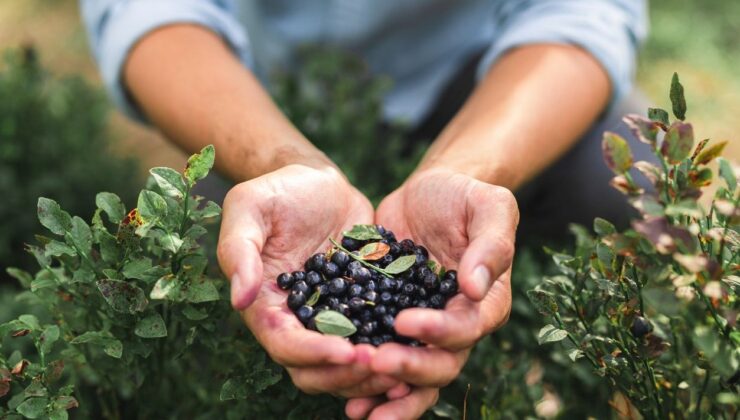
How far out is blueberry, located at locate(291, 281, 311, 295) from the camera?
126cm

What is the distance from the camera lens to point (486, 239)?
44.9 inches

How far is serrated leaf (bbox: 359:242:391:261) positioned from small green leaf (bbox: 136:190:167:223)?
379 millimetres

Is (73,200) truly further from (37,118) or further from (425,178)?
(425,178)

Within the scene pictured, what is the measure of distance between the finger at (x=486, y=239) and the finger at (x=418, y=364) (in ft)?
0.38

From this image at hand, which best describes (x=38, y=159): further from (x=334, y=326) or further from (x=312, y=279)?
(x=334, y=326)

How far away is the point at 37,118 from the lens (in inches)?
103

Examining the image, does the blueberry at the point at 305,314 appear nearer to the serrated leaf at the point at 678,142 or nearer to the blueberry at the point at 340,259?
the blueberry at the point at 340,259

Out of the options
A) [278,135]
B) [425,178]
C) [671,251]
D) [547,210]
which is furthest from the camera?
[547,210]

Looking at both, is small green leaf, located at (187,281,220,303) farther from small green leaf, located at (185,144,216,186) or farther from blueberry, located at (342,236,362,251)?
blueberry, located at (342,236,362,251)

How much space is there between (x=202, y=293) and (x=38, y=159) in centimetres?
175

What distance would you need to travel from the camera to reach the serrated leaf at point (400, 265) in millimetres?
1313

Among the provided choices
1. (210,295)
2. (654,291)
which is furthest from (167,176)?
(654,291)

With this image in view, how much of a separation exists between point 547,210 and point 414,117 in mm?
579

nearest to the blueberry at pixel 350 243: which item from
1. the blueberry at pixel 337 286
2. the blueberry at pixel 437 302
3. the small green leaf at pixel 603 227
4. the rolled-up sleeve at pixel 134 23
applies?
the blueberry at pixel 337 286
